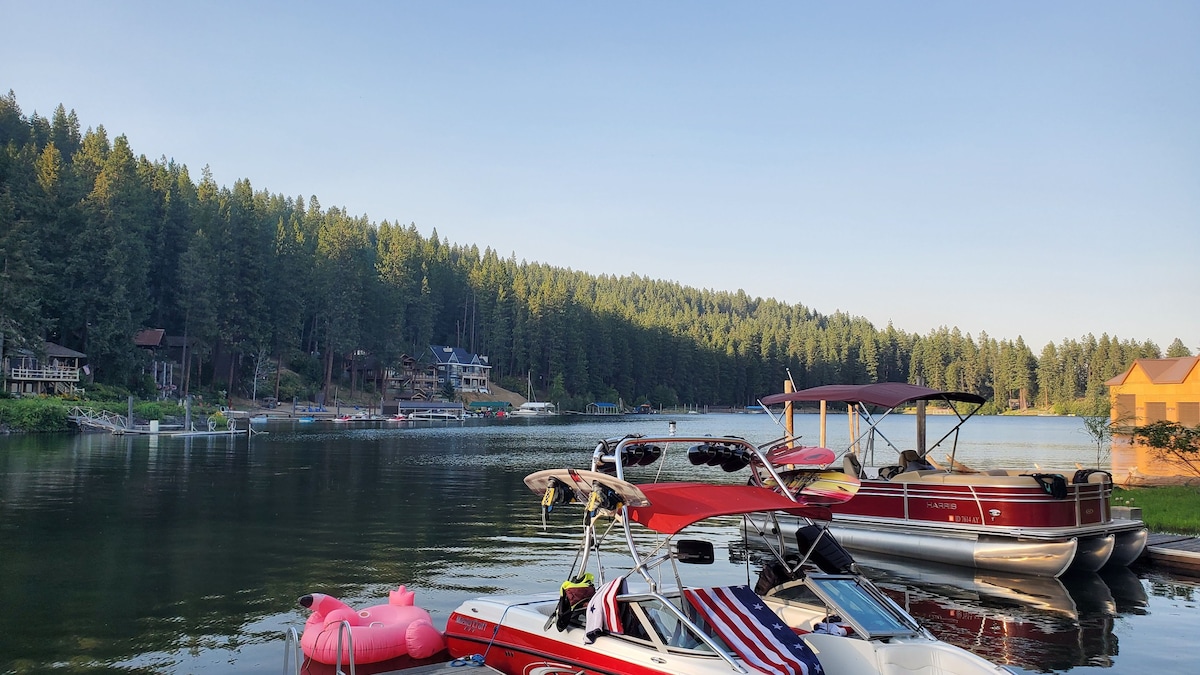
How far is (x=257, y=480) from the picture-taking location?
34.8 metres

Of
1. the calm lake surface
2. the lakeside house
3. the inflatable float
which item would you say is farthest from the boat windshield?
the lakeside house

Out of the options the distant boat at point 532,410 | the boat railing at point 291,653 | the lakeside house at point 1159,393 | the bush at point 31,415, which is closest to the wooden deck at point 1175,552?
the boat railing at point 291,653

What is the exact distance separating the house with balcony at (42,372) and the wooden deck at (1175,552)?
66.7m

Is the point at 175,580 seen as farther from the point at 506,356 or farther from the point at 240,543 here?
the point at 506,356

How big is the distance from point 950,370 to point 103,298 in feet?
461

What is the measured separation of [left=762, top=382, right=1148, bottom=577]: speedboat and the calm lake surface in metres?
0.44

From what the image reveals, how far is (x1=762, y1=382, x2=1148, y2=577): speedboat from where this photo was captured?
17500 millimetres

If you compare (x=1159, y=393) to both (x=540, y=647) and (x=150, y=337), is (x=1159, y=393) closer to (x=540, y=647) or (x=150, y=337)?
(x=540, y=647)

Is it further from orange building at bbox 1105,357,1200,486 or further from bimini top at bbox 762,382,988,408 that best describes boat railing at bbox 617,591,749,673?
orange building at bbox 1105,357,1200,486

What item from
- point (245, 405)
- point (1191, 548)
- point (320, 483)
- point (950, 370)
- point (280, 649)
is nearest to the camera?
point (280, 649)

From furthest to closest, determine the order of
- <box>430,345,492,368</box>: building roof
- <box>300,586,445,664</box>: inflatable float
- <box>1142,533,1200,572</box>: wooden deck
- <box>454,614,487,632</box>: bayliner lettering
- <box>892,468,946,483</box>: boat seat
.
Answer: <box>430,345,492,368</box>: building roof < <box>892,468,946,483</box>: boat seat < <box>1142,533,1200,572</box>: wooden deck < <box>300,586,445,664</box>: inflatable float < <box>454,614,487,632</box>: bayliner lettering

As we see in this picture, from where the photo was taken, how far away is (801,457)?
67.6 feet

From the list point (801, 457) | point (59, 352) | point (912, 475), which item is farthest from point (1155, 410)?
point (59, 352)

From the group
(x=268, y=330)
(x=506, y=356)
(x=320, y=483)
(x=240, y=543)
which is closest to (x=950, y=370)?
(x=506, y=356)
